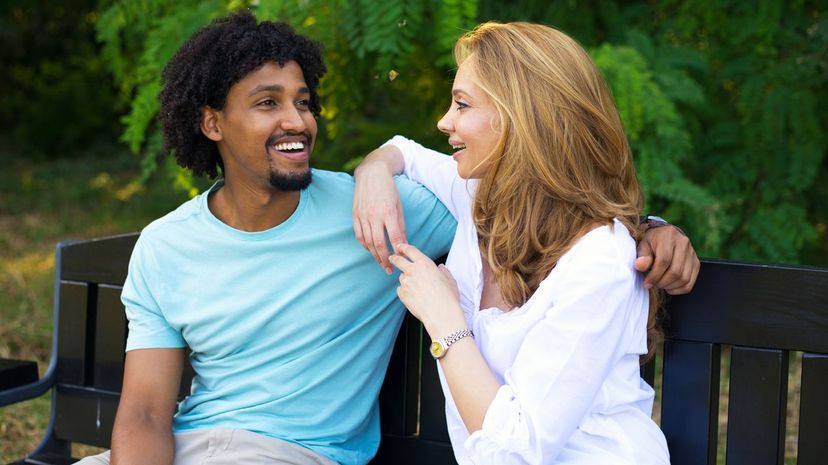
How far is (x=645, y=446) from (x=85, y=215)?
A: 856 cm

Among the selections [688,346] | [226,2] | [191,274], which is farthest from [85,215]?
[688,346]

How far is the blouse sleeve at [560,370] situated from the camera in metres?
2.21

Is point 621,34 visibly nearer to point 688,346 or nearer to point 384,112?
point 384,112

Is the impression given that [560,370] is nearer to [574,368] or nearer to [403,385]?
[574,368]

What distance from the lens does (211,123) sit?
9.77ft

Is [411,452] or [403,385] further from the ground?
[403,385]

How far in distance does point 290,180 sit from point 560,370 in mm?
1005

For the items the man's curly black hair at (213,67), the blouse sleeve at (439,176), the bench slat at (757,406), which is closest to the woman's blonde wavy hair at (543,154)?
the blouse sleeve at (439,176)

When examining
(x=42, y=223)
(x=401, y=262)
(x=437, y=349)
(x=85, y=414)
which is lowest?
(x=42, y=223)

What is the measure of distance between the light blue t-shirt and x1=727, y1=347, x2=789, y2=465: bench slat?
904mm

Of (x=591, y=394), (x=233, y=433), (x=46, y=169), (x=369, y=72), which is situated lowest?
(x=46, y=169)

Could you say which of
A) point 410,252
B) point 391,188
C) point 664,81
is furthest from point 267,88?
point 664,81

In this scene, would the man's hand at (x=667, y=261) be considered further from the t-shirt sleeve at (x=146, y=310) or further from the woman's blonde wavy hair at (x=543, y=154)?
the t-shirt sleeve at (x=146, y=310)

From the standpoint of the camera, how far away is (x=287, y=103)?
286cm
